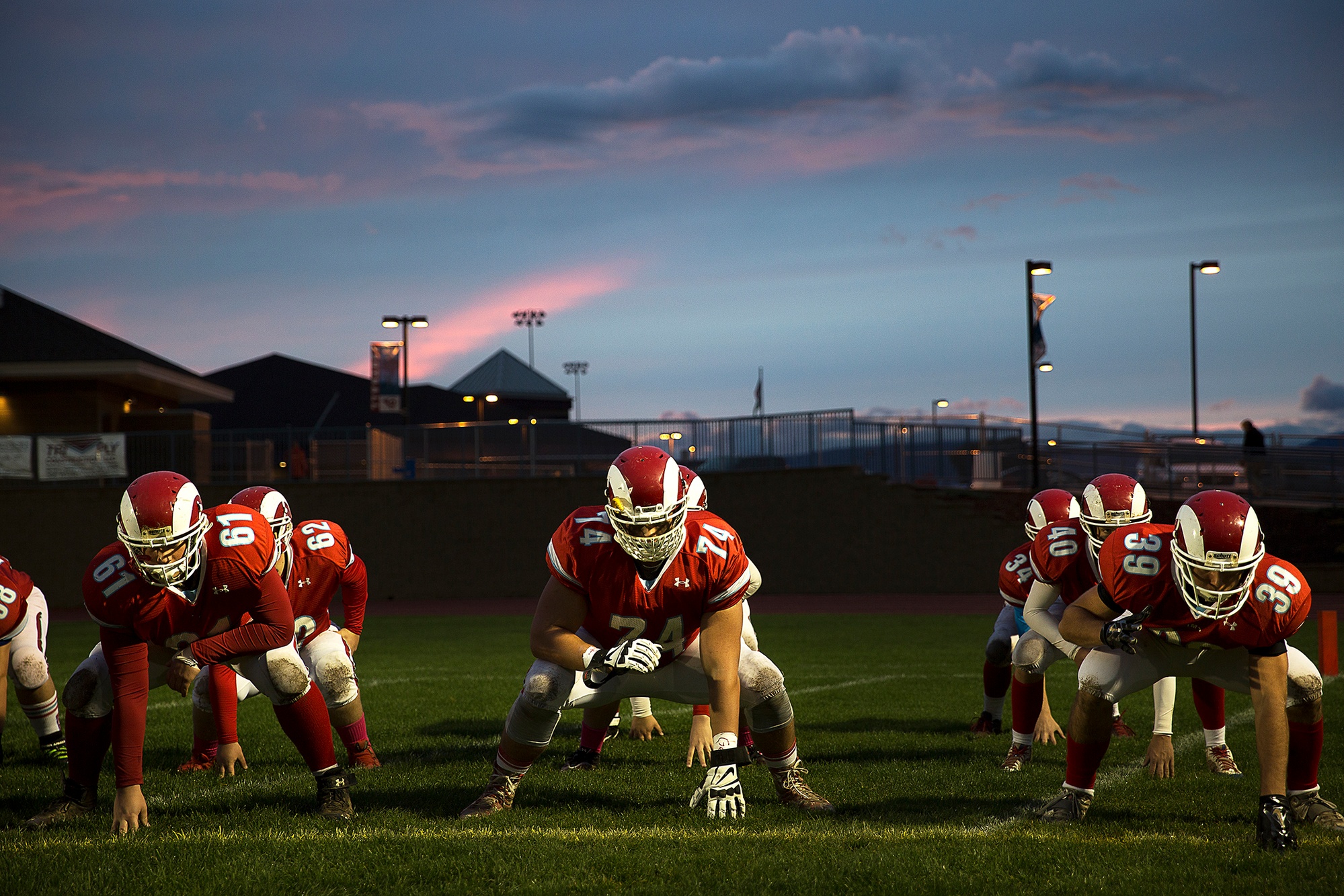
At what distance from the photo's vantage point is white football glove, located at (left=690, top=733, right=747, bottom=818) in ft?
17.9

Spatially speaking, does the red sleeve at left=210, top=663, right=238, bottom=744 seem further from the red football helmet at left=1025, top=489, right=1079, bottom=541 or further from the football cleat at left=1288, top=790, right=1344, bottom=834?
the football cleat at left=1288, top=790, right=1344, bottom=834

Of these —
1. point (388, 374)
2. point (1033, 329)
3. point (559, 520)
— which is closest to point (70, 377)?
point (388, 374)

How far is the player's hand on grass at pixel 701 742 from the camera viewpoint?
7062 mm

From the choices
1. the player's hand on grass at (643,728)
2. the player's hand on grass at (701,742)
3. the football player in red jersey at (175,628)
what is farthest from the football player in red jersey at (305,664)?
the player's hand on grass at (701,742)

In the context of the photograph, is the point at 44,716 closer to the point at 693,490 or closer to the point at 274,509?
the point at 274,509

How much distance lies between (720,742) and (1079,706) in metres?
1.75

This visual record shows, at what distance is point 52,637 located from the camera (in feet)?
58.6

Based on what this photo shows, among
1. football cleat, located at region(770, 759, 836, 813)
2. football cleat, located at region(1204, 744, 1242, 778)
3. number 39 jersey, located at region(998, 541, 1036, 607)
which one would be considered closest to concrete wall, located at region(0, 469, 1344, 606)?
number 39 jersey, located at region(998, 541, 1036, 607)

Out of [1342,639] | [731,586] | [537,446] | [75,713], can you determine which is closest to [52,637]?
[537,446]

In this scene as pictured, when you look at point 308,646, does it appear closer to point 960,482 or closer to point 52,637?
point 52,637

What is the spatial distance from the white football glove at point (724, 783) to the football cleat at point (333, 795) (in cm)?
182

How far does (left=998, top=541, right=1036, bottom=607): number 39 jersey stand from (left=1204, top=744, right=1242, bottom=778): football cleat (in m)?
1.43

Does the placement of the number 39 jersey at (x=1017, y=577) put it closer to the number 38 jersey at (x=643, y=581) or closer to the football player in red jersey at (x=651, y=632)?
the football player in red jersey at (x=651, y=632)

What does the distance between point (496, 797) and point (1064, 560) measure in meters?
3.58
